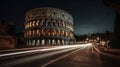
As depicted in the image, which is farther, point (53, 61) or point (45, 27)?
point (45, 27)

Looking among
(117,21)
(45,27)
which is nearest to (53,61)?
(117,21)

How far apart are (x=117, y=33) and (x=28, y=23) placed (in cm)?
8466

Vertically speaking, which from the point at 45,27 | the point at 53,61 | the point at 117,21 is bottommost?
the point at 53,61

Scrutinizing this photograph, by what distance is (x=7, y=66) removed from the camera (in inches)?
382

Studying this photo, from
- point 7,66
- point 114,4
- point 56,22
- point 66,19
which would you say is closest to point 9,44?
point 114,4

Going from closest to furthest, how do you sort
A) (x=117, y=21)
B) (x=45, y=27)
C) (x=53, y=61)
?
(x=53, y=61), (x=117, y=21), (x=45, y=27)

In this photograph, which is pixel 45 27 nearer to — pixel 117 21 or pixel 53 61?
pixel 117 21

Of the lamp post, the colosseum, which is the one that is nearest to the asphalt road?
the lamp post

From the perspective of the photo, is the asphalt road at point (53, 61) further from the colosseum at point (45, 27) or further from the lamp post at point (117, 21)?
the colosseum at point (45, 27)

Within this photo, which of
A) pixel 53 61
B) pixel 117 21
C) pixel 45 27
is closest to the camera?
pixel 53 61

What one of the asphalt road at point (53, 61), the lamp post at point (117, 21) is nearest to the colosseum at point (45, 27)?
the lamp post at point (117, 21)

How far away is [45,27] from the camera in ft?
318

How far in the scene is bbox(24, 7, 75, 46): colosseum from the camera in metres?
97.8

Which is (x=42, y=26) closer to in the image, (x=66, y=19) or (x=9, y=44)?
(x=66, y=19)
